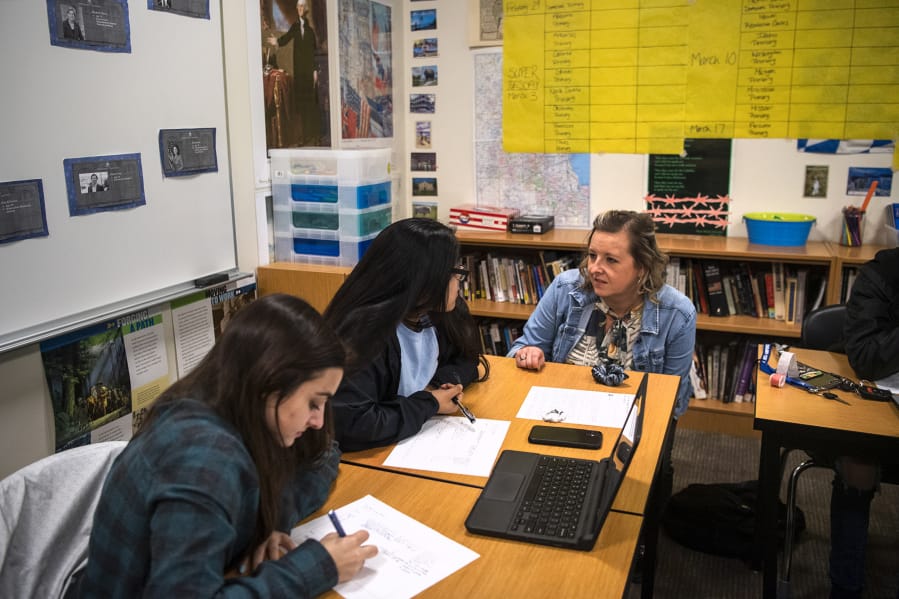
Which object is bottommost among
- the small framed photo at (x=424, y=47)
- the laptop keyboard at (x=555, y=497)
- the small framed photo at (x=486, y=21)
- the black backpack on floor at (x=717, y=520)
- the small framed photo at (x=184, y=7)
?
the black backpack on floor at (x=717, y=520)

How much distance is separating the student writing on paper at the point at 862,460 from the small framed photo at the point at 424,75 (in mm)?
2530

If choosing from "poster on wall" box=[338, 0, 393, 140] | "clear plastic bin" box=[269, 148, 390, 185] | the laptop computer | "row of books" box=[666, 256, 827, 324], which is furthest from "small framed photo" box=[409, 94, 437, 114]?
the laptop computer

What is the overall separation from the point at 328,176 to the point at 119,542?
2.29 m

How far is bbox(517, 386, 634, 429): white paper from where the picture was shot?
6.49ft

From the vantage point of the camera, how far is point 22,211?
2.12 metres

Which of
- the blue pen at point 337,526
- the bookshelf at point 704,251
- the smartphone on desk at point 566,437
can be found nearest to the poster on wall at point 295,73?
the bookshelf at point 704,251

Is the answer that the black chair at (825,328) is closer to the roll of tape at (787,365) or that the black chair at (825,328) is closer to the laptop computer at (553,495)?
the roll of tape at (787,365)

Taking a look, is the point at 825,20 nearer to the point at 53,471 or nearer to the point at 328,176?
the point at 328,176

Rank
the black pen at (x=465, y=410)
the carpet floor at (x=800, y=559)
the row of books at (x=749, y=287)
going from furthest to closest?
the row of books at (x=749, y=287), the carpet floor at (x=800, y=559), the black pen at (x=465, y=410)

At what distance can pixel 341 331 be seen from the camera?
73.1 inches

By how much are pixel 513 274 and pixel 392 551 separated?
8.99 feet

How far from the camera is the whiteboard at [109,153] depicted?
2.12m

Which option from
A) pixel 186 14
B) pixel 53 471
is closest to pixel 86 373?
pixel 53 471

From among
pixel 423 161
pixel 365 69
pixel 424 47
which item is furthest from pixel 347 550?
pixel 424 47
